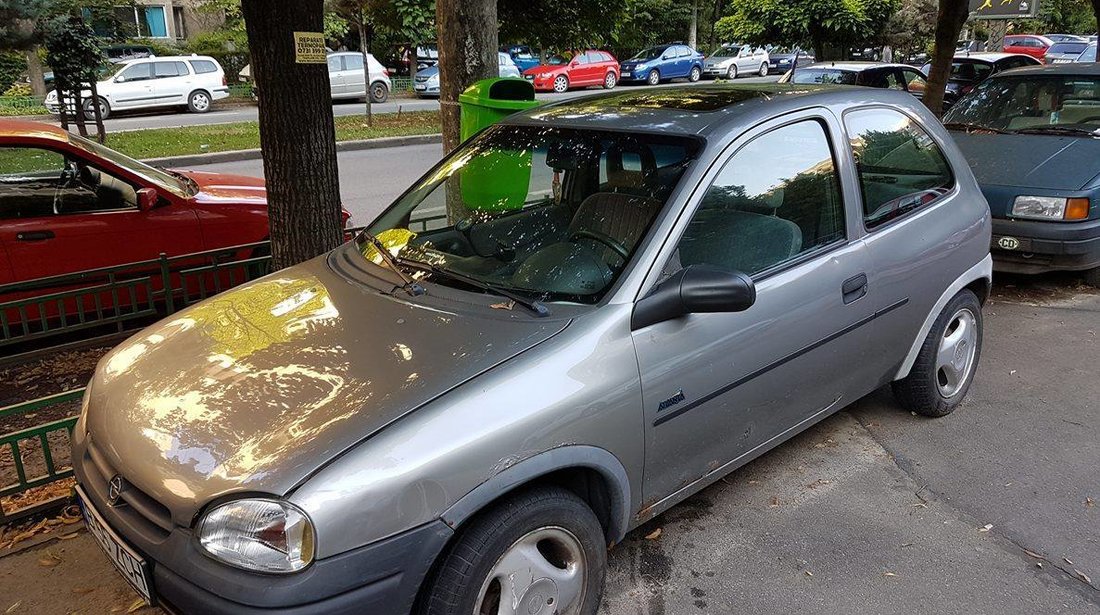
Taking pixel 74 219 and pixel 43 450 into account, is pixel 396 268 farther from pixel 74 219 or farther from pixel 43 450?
pixel 74 219

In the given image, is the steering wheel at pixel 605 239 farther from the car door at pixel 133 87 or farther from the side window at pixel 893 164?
the car door at pixel 133 87

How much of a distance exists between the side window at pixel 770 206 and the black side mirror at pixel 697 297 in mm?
214

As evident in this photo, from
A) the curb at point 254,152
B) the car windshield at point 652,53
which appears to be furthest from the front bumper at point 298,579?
the car windshield at point 652,53

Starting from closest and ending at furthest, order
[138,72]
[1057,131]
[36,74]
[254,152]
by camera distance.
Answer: [1057,131] < [254,152] < [138,72] < [36,74]

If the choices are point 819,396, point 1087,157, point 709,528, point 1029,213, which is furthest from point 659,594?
point 1087,157

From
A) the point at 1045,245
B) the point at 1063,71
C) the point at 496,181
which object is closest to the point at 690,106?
the point at 496,181

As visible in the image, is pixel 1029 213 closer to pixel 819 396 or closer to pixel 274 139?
pixel 819 396

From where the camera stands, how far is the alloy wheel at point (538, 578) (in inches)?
91.4

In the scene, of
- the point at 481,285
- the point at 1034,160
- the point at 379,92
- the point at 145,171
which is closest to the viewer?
the point at 481,285

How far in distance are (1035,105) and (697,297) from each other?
613 centimetres

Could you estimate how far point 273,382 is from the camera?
2.41 m

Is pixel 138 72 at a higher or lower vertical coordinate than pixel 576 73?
higher

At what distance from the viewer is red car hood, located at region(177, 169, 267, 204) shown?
5.90 meters

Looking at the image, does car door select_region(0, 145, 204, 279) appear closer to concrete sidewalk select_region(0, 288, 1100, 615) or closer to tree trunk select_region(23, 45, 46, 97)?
concrete sidewalk select_region(0, 288, 1100, 615)
